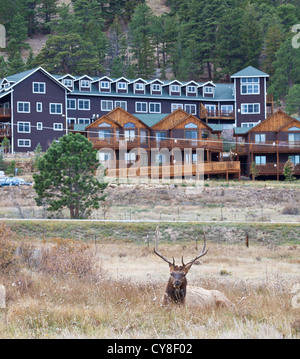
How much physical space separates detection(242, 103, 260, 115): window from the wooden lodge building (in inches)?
261

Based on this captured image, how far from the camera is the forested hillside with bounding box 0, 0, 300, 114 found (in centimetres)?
8531

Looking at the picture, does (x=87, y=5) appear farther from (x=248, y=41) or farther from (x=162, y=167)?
(x=162, y=167)

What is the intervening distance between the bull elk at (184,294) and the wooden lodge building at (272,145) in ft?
157

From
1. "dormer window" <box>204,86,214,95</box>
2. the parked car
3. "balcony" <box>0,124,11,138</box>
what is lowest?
the parked car

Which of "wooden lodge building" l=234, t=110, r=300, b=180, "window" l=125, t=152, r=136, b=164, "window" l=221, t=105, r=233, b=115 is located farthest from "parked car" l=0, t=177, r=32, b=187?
"window" l=221, t=105, r=233, b=115

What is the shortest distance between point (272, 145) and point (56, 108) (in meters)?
23.2

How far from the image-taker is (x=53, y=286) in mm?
13906

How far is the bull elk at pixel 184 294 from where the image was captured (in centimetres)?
1082

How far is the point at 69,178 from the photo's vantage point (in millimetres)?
34125

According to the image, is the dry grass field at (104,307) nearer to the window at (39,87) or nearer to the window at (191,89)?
the window at (39,87)

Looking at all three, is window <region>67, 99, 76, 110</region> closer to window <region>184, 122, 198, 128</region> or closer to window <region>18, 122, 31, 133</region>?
window <region>18, 122, 31, 133</region>

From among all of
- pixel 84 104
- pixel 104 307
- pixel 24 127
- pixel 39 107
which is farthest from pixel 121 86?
pixel 104 307

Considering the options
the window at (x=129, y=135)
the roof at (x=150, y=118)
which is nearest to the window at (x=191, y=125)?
the roof at (x=150, y=118)

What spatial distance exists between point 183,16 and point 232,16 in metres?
20.2
